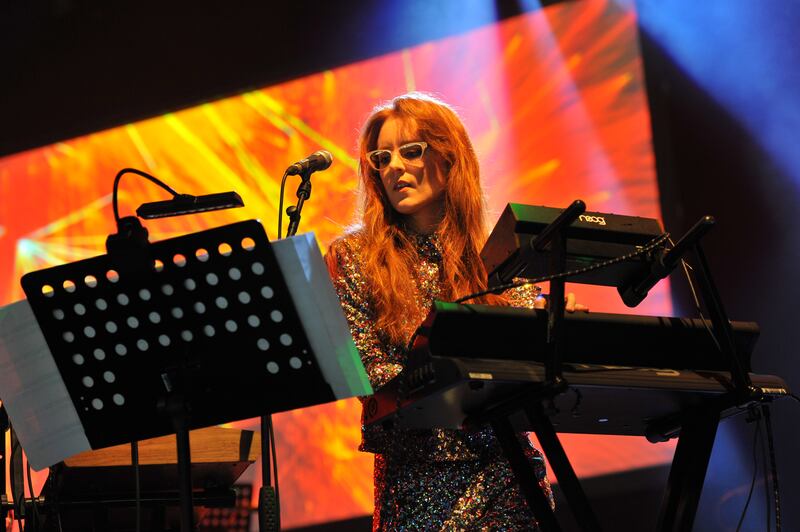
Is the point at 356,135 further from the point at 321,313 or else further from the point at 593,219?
the point at 321,313

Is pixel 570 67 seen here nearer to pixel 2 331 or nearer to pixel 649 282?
pixel 649 282

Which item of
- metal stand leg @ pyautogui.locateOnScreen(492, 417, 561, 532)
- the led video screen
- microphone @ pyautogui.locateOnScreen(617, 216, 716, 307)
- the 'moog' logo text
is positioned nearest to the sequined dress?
metal stand leg @ pyautogui.locateOnScreen(492, 417, 561, 532)

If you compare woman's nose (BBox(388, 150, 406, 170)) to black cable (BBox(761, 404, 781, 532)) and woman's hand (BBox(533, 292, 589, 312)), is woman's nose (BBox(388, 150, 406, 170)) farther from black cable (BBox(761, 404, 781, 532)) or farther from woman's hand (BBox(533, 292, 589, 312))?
black cable (BBox(761, 404, 781, 532))

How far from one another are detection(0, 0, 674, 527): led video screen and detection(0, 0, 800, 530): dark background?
0.11m

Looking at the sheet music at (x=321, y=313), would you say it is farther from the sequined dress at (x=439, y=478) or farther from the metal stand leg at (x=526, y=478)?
the sequined dress at (x=439, y=478)

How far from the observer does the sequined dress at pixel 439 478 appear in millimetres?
2152

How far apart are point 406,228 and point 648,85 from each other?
72.2 inches

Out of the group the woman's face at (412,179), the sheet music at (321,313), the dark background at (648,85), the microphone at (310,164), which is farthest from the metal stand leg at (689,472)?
the dark background at (648,85)

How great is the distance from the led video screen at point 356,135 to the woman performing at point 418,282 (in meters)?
1.00

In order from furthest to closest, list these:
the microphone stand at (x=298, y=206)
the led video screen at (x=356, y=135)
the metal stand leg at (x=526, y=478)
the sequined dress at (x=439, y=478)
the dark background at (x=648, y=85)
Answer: the led video screen at (x=356, y=135) → the dark background at (x=648, y=85) → the microphone stand at (x=298, y=206) → the sequined dress at (x=439, y=478) → the metal stand leg at (x=526, y=478)

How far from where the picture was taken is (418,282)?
2.46 metres

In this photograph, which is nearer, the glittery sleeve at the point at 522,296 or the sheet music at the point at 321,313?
the sheet music at the point at 321,313

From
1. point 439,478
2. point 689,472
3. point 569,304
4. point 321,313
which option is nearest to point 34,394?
point 321,313

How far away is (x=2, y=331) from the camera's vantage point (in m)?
1.73
